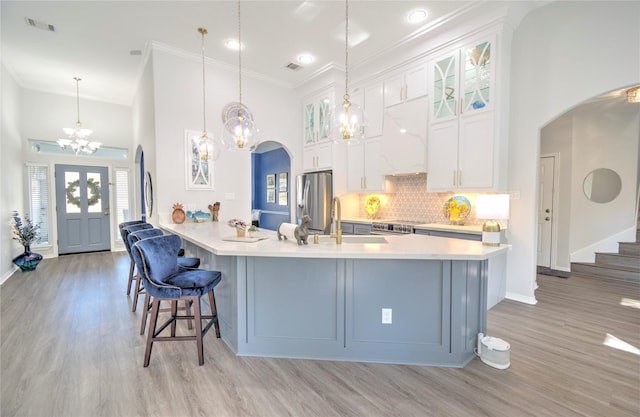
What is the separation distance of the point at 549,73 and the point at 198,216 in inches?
196

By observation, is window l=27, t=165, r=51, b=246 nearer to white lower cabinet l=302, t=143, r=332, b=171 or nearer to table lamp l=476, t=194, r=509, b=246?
white lower cabinet l=302, t=143, r=332, b=171

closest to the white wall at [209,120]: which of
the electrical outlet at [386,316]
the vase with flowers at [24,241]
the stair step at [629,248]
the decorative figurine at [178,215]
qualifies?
the decorative figurine at [178,215]

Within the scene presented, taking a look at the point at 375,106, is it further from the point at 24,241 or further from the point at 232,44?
the point at 24,241

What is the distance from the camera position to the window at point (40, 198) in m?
5.95

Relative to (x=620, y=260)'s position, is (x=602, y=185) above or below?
above

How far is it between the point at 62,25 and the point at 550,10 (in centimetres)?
610

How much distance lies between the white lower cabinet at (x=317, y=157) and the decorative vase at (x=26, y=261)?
517cm

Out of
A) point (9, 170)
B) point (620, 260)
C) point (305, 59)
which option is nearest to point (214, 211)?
point (305, 59)

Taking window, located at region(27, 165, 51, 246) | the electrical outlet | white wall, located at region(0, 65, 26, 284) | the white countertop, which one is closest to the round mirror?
the white countertop

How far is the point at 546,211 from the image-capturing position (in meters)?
5.42

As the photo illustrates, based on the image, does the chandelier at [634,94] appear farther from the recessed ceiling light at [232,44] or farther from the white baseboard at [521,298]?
the recessed ceiling light at [232,44]

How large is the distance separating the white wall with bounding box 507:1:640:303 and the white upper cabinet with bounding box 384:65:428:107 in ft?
3.53

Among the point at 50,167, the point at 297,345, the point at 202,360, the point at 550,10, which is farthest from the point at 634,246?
the point at 50,167

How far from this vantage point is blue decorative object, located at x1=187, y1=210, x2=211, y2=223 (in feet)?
14.2
